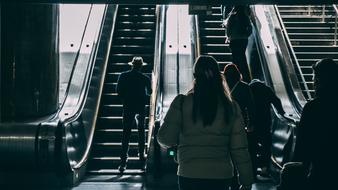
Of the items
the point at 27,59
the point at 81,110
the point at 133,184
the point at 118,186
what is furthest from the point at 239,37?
the point at 27,59

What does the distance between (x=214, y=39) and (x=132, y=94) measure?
5.39m

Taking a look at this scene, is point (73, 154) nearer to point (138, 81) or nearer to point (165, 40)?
point (138, 81)

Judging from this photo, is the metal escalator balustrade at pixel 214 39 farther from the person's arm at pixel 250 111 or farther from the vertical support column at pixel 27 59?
the person's arm at pixel 250 111

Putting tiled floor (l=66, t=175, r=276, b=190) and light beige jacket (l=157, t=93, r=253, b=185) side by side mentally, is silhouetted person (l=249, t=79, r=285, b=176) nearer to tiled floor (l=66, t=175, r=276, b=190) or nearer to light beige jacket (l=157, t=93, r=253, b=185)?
tiled floor (l=66, t=175, r=276, b=190)

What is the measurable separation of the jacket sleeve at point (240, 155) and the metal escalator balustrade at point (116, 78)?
628 centimetres

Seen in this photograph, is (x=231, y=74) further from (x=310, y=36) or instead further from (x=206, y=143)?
(x=310, y=36)

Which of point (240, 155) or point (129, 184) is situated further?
point (129, 184)

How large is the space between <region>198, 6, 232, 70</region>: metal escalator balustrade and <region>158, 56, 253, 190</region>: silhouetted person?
935 cm

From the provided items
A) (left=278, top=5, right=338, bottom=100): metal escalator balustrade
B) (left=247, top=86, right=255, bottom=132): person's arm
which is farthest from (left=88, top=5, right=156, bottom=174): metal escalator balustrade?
(left=247, top=86, right=255, bottom=132): person's arm

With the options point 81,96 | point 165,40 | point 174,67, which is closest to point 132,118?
point 81,96

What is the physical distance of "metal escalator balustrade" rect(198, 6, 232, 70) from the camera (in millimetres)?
13703

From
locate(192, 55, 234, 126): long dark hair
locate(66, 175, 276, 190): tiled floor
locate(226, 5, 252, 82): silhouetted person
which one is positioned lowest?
locate(66, 175, 276, 190): tiled floor

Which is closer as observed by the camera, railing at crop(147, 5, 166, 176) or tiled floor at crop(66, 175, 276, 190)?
tiled floor at crop(66, 175, 276, 190)

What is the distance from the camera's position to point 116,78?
13.2m
